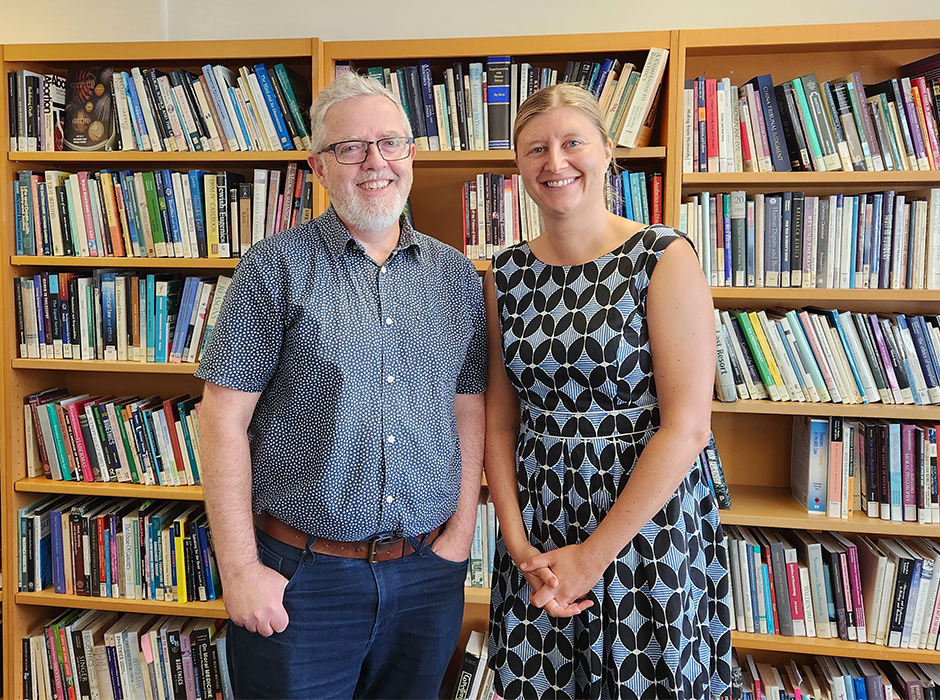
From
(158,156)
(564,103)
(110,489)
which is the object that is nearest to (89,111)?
(158,156)

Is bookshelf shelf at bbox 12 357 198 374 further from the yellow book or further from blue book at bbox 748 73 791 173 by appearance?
blue book at bbox 748 73 791 173

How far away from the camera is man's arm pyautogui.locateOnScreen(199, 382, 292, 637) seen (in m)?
1.29

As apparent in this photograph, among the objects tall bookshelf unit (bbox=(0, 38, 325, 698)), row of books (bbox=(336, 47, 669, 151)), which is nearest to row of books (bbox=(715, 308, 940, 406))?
row of books (bbox=(336, 47, 669, 151))

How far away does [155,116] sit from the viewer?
2.20m

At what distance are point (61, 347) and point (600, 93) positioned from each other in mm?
1907

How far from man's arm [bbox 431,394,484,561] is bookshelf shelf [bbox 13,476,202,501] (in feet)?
3.80

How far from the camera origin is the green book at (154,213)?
2.22 metres

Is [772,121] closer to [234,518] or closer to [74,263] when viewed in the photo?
[234,518]

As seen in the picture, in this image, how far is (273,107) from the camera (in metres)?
2.15

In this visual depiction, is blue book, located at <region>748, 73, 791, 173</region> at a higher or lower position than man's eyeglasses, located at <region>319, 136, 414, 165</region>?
higher

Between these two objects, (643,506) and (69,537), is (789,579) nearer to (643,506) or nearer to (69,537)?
(643,506)

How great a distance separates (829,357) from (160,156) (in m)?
2.12

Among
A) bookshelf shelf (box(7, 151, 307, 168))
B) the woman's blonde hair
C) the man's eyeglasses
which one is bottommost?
the man's eyeglasses

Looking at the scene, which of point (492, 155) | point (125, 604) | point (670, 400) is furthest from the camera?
point (125, 604)
